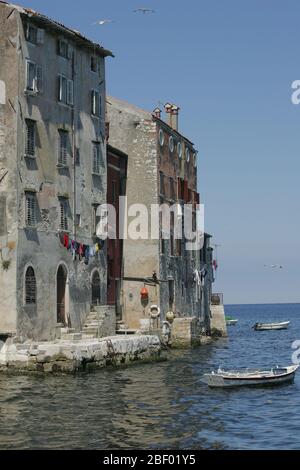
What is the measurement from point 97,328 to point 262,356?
58.6ft

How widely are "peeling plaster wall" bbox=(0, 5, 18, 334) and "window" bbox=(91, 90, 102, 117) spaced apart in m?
7.98

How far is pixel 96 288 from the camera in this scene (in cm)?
4662

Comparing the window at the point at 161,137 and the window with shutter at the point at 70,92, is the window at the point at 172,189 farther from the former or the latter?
the window with shutter at the point at 70,92

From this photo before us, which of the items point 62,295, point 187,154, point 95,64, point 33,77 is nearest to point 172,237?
point 187,154

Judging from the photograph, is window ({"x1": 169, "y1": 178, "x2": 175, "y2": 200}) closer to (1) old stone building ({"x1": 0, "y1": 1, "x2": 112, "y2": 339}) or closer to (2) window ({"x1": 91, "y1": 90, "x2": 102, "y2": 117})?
(1) old stone building ({"x1": 0, "y1": 1, "x2": 112, "y2": 339})

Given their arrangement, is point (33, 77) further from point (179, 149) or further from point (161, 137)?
point (179, 149)

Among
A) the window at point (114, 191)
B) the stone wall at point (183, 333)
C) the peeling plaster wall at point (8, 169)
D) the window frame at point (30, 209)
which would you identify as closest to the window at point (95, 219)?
the window at point (114, 191)

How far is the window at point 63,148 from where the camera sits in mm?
43125

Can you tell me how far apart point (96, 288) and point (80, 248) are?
336 centimetres

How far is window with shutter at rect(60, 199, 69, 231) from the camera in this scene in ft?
141

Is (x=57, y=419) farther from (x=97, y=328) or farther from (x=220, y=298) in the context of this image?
(x=220, y=298)

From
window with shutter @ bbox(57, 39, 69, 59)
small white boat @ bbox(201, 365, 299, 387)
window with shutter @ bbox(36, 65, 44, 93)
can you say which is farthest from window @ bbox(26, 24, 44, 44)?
small white boat @ bbox(201, 365, 299, 387)

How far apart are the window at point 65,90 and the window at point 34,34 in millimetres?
2527
